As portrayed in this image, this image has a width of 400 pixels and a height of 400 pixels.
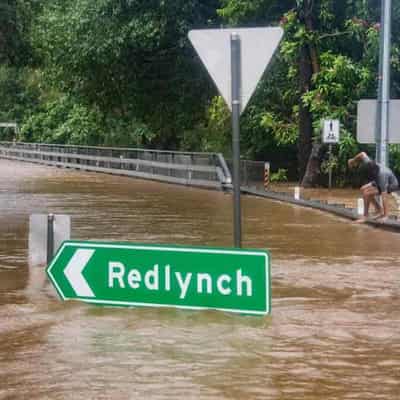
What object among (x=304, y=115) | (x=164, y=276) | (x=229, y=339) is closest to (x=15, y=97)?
(x=304, y=115)

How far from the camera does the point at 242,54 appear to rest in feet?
26.9

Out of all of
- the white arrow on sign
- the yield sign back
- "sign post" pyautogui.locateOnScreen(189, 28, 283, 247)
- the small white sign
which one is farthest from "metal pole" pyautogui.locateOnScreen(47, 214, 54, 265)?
the small white sign

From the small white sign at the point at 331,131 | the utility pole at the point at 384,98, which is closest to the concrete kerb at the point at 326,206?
the utility pole at the point at 384,98

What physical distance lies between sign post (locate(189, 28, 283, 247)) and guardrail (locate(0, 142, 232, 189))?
2190 cm

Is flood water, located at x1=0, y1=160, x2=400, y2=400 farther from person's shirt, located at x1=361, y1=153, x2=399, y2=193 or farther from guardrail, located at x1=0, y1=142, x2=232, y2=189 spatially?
guardrail, located at x1=0, y1=142, x2=232, y2=189

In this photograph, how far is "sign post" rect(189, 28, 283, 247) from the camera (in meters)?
8.12

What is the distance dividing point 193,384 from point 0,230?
36.5ft

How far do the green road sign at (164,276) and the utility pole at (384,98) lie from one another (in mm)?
13779

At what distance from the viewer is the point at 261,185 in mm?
30031

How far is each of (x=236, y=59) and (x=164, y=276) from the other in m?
1.96

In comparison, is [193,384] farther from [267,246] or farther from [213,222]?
[213,222]

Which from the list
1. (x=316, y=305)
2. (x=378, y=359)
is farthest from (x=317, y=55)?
(x=378, y=359)

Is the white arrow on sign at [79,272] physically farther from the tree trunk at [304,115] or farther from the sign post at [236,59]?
the tree trunk at [304,115]

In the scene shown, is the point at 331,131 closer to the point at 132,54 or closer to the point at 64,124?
the point at 132,54
